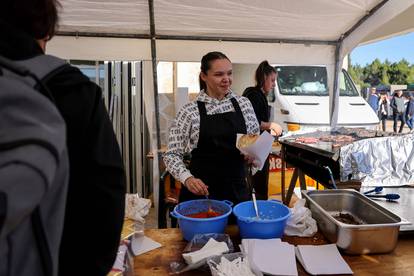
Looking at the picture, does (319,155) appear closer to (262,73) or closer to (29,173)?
(262,73)

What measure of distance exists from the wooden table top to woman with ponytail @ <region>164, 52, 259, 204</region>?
0.53 metres

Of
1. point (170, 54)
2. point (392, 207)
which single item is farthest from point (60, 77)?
point (170, 54)

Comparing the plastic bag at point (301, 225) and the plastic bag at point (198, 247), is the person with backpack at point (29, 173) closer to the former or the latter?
the plastic bag at point (198, 247)

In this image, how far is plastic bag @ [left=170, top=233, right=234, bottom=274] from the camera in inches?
45.2

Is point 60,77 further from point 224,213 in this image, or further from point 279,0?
point 279,0

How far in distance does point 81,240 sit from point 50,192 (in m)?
0.17

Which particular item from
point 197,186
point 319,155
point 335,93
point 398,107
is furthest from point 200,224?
point 398,107

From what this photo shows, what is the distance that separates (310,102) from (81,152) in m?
5.88

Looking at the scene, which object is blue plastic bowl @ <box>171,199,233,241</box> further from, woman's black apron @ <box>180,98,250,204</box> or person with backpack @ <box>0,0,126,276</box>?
person with backpack @ <box>0,0,126,276</box>

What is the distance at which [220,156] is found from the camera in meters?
1.99

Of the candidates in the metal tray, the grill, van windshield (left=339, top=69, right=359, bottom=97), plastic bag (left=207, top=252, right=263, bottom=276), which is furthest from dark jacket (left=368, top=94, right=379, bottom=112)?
plastic bag (left=207, top=252, right=263, bottom=276)

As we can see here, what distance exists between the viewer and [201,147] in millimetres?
1987

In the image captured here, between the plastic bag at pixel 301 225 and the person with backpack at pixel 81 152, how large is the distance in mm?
900

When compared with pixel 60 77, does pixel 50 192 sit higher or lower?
lower
